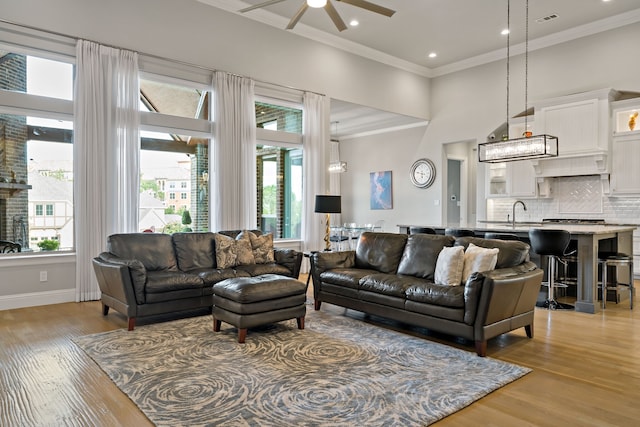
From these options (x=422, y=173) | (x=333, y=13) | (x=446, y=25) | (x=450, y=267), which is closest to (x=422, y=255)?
(x=450, y=267)

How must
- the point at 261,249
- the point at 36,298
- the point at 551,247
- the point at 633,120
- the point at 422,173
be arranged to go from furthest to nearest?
the point at 422,173 → the point at 633,120 → the point at 261,249 → the point at 36,298 → the point at 551,247

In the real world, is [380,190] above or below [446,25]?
below

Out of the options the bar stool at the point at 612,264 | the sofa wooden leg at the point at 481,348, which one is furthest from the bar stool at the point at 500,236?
the sofa wooden leg at the point at 481,348

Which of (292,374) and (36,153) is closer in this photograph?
(292,374)

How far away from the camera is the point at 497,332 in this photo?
3.59m

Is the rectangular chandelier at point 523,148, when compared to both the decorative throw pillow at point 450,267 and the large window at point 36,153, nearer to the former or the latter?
the decorative throw pillow at point 450,267

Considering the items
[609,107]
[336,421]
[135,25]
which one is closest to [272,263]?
[336,421]

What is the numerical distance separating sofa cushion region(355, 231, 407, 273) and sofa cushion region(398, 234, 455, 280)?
131mm

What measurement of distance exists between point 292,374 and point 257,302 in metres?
0.94

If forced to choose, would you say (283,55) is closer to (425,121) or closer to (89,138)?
(89,138)

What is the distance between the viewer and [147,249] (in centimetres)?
493

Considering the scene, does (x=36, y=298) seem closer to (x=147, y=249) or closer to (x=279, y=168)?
(x=147, y=249)

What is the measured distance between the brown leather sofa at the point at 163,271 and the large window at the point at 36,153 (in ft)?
3.69

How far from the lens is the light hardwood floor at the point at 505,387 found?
247 cm
